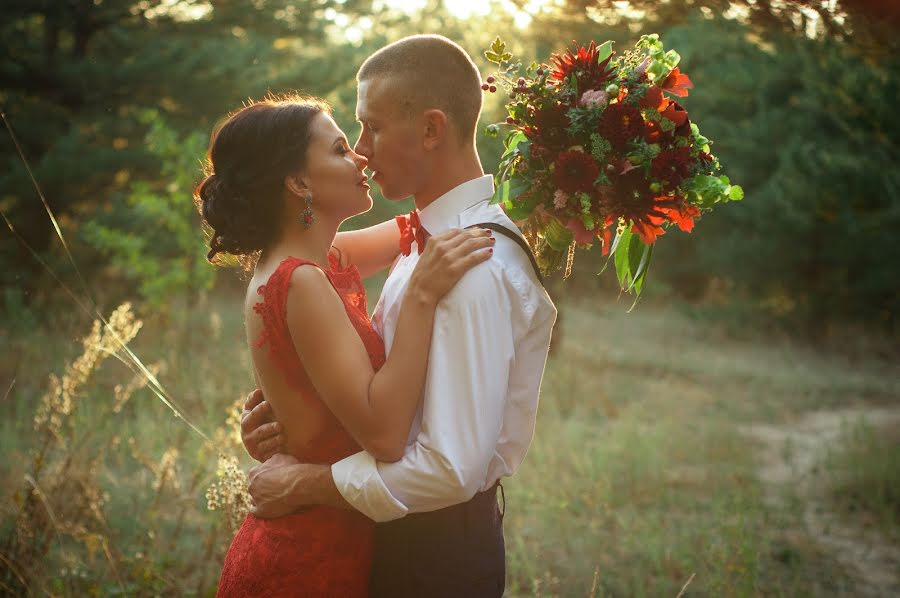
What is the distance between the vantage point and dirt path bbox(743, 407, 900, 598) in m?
5.88

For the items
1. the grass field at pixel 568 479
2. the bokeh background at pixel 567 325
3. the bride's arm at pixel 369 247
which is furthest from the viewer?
the bokeh background at pixel 567 325

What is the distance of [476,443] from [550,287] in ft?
39.8

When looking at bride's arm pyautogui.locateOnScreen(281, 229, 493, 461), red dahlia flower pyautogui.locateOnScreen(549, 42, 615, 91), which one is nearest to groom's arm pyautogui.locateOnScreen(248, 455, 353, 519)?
bride's arm pyautogui.locateOnScreen(281, 229, 493, 461)

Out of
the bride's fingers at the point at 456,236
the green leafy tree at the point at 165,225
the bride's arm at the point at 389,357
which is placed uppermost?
the bride's fingers at the point at 456,236

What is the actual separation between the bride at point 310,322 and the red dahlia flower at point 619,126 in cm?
45

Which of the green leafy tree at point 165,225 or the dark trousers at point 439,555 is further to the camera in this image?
the green leafy tree at point 165,225

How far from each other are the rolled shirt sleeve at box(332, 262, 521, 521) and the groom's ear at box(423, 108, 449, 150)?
51 centimetres

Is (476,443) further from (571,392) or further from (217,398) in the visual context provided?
Result: (571,392)

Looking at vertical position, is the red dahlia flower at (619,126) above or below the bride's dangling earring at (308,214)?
above

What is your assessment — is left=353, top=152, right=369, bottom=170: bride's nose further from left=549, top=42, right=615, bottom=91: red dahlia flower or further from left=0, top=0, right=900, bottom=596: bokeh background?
left=0, top=0, right=900, bottom=596: bokeh background

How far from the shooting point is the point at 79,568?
4520 millimetres

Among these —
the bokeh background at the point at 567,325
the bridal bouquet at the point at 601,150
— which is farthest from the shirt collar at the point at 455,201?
the bokeh background at the point at 567,325

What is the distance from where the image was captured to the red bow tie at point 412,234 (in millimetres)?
2725

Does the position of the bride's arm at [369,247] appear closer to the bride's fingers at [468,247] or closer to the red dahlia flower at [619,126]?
the bride's fingers at [468,247]
